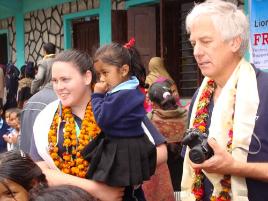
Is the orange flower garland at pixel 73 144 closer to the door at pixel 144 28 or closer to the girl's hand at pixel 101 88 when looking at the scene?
the girl's hand at pixel 101 88

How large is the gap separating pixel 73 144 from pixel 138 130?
32cm

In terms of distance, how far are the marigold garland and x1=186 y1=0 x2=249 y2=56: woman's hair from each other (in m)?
0.26

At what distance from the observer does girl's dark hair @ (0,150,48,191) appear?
204cm

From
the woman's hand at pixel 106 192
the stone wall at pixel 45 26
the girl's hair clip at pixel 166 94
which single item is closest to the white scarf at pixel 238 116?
the woman's hand at pixel 106 192

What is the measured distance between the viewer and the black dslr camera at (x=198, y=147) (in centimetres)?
205

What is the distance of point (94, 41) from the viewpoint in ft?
33.0

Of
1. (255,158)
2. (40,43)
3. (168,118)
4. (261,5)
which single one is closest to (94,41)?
(40,43)

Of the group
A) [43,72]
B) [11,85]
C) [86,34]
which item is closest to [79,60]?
[43,72]

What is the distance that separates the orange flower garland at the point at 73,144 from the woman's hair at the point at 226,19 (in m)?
0.65

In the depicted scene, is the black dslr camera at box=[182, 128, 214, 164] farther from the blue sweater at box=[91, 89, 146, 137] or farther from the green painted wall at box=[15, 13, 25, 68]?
the green painted wall at box=[15, 13, 25, 68]

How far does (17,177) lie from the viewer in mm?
2055

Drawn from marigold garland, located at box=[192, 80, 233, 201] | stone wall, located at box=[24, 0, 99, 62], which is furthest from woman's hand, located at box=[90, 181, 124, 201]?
stone wall, located at box=[24, 0, 99, 62]

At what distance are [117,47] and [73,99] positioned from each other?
349 mm

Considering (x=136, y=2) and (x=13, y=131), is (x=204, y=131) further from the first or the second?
(x=136, y=2)
